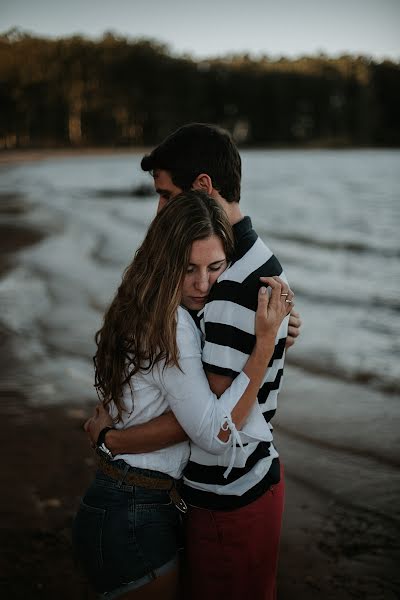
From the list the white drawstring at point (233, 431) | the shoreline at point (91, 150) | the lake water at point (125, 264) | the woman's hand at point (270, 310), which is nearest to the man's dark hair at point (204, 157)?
the woman's hand at point (270, 310)

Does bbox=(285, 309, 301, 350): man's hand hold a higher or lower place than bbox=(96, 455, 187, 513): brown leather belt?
higher

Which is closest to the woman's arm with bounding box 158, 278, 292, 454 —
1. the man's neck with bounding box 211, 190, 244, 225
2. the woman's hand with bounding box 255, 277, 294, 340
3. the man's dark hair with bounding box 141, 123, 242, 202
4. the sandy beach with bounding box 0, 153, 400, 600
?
the woman's hand with bounding box 255, 277, 294, 340

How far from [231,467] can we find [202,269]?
646mm

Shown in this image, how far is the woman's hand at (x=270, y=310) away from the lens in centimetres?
194

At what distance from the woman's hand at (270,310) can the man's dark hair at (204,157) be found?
0.49m

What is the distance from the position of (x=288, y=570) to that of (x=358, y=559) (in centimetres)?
45

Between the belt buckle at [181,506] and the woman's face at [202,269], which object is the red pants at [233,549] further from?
the woman's face at [202,269]

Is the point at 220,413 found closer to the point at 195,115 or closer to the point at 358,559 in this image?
the point at 358,559

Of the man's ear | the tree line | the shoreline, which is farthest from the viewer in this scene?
the tree line

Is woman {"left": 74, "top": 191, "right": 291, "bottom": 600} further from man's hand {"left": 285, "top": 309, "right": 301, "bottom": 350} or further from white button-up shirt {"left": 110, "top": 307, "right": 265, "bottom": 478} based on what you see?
man's hand {"left": 285, "top": 309, "right": 301, "bottom": 350}

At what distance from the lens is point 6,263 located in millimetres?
13156

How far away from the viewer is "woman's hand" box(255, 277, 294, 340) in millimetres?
1942

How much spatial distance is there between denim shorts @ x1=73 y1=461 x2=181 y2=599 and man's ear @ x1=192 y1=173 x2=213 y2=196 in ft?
3.38

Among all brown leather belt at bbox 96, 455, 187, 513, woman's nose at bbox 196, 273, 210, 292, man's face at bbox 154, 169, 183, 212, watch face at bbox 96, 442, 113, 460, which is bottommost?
brown leather belt at bbox 96, 455, 187, 513
